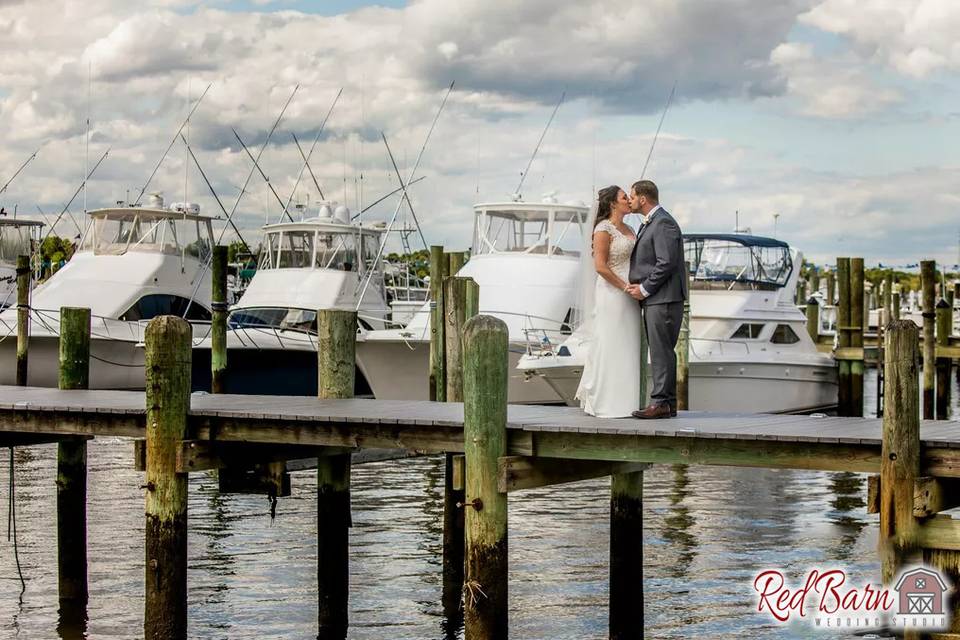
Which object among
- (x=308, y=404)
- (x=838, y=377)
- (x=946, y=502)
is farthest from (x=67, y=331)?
(x=838, y=377)

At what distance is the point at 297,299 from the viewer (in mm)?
30922

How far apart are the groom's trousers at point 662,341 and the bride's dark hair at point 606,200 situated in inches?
31.4

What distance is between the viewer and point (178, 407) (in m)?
10.9

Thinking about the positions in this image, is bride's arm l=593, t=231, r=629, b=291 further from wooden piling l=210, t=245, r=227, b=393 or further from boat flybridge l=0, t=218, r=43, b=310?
boat flybridge l=0, t=218, r=43, b=310

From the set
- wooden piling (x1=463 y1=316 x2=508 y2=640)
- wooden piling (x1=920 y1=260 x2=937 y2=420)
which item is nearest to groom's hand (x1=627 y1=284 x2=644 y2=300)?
wooden piling (x1=463 y1=316 x2=508 y2=640)

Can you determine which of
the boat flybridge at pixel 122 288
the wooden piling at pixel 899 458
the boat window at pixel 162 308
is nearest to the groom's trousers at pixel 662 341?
the wooden piling at pixel 899 458

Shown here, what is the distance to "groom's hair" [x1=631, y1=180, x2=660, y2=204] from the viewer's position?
10.6m

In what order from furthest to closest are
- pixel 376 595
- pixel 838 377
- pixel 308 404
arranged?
1. pixel 838 377
2. pixel 376 595
3. pixel 308 404

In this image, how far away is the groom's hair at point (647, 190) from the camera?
10.6m

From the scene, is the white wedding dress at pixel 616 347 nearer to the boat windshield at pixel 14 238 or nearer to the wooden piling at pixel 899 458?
the wooden piling at pixel 899 458

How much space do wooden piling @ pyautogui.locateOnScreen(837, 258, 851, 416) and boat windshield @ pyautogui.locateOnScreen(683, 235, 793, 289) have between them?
134 centimetres

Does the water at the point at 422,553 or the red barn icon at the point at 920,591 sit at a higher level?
the red barn icon at the point at 920,591

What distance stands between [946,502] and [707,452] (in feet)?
5.11

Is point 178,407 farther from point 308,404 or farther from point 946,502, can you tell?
point 946,502
